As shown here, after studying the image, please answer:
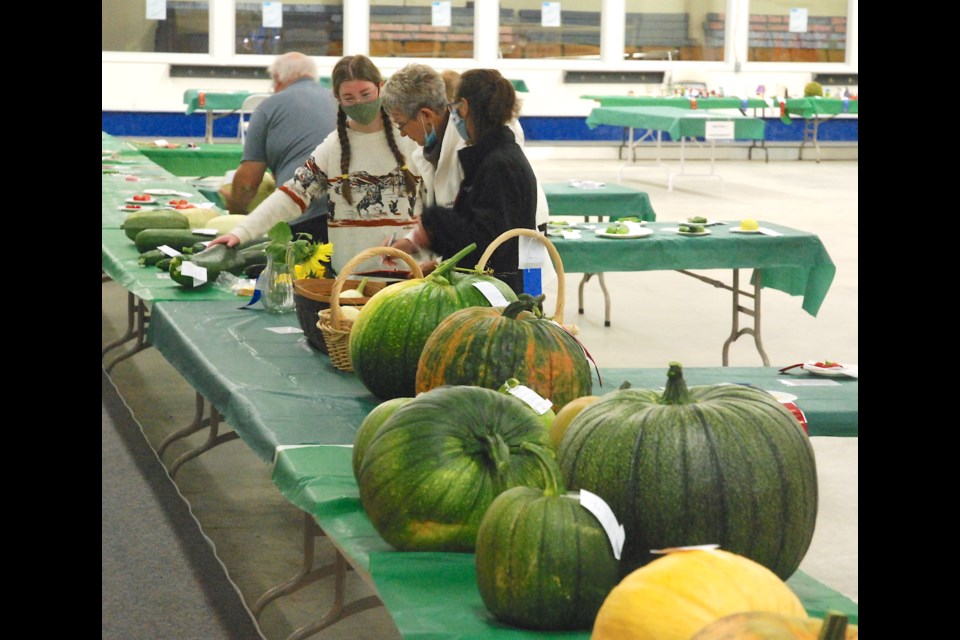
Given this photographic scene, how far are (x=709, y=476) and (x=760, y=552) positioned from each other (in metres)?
0.11

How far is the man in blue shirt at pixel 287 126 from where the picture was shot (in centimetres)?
504

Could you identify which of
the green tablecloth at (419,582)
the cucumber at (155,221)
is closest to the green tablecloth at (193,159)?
the cucumber at (155,221)

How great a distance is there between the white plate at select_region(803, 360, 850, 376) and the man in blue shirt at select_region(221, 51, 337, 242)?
233 centimetres

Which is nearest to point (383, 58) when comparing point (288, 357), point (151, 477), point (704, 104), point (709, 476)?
point (704, 104)

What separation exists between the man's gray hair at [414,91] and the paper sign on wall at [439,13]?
48.5ft

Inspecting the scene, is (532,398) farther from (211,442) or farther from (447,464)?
(211,442)

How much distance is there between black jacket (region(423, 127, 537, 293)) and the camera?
137 inches

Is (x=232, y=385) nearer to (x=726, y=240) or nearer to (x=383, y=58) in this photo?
(x=726, y=240)

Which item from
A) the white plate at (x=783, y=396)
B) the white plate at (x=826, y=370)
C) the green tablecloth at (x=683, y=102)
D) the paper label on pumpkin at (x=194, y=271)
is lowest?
the white plate at (x=783, y=396)

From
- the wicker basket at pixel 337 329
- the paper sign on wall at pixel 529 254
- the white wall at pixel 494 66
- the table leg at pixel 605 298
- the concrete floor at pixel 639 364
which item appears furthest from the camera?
the white wall at pixel 494 66

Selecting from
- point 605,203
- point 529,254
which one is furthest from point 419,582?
point 605,203

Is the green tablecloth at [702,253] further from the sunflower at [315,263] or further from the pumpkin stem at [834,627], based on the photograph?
the pumpkin stem at [834,627]
